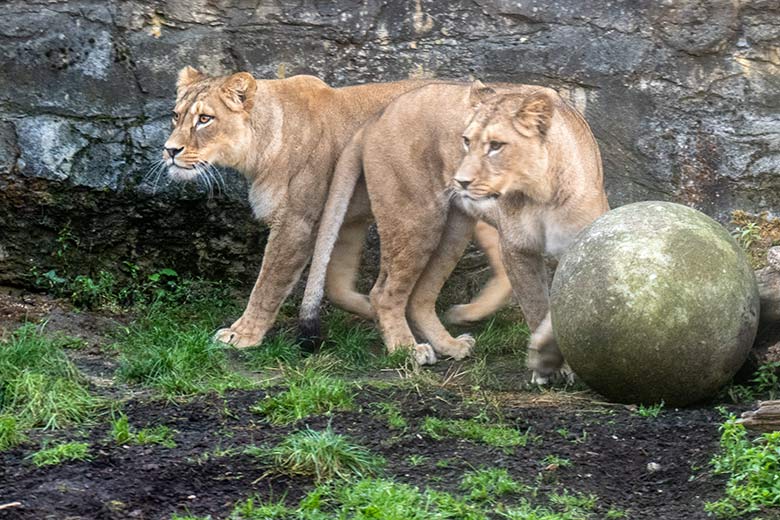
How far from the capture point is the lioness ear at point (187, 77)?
7.85 metres

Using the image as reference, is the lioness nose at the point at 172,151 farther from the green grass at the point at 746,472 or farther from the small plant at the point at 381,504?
the green grass at the point at 746,472

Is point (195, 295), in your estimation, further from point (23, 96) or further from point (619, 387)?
point (619, 387)

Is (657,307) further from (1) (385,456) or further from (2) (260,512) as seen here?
(2) (260,512)

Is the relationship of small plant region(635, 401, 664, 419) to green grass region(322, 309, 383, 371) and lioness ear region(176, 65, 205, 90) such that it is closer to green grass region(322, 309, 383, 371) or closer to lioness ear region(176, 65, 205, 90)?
green grass region(322, 309, 383, 371)

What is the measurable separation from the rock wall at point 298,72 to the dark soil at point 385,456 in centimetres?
234

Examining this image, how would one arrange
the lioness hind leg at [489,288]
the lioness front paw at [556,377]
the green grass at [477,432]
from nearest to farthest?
the green grass at [477,432]
the lioness front paw at [556,377]
the lioness hind leg at [489,288]

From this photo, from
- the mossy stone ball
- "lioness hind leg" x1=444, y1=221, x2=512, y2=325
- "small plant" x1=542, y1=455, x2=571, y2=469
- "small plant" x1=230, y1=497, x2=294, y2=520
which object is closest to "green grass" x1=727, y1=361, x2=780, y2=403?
the mossy stone ball

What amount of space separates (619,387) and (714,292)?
64 cm

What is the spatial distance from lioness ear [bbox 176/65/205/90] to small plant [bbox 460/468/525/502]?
12.0 ft

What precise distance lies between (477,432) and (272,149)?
2.73 meters

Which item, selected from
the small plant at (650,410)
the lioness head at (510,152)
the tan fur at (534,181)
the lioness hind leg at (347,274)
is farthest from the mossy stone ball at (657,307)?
the lioness hind leg at (347,274)

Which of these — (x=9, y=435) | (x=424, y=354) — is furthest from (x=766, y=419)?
(x=9, y=435)

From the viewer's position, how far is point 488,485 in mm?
5020

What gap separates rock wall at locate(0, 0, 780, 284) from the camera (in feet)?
26.8
